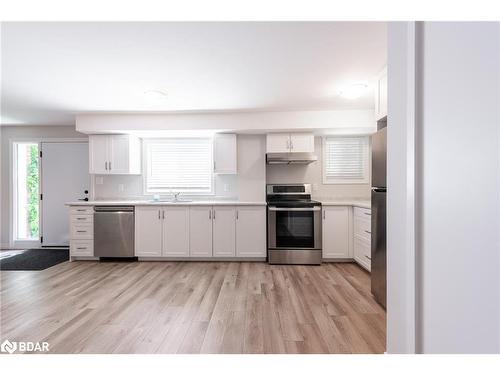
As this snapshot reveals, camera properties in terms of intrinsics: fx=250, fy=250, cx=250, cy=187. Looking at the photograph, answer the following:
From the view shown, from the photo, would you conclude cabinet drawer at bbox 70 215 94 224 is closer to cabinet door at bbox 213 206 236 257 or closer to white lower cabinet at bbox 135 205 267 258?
white lower cabinet at bbox 135 205 267 258

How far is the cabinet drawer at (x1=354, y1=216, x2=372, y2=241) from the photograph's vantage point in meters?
3.29

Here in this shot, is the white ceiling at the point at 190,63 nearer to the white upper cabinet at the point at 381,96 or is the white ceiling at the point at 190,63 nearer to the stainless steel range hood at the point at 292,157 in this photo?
the white upper cabinet at the point at 381,96

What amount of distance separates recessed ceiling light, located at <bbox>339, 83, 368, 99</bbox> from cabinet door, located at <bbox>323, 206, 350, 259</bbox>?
1.70 metres

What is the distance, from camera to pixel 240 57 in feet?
7.53

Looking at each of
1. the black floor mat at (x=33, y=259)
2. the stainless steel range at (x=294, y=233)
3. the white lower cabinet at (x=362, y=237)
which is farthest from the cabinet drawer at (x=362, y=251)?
the black floor mat at (x=33, y=259)

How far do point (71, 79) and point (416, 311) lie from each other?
3564 millimetres

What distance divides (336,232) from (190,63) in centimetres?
314

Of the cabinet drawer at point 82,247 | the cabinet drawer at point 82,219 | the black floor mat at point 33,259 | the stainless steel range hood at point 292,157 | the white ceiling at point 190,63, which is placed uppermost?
the white ceiling at point 190,63

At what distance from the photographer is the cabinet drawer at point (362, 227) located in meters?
3.29

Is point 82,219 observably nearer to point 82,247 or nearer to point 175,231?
point 82,247

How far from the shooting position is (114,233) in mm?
4027

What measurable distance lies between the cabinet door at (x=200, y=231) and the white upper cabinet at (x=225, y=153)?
74cm
